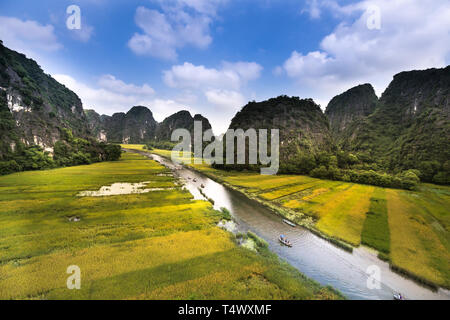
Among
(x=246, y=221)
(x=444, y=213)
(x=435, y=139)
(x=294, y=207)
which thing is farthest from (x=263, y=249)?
(x=435, y=139)

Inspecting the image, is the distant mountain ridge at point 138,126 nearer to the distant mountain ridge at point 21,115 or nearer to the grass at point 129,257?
the distant mountain ridge at point 21,115

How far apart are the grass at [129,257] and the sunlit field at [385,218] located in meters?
10.0

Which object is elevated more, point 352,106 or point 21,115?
point 352,106

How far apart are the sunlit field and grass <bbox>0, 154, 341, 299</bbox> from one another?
10.0 metres

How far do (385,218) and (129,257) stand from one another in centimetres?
3312

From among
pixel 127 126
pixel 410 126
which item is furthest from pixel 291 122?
pixel 127 126

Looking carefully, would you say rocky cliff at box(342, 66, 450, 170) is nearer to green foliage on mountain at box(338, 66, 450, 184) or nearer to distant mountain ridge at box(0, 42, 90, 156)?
green foliage on mountain at box(338, 66, 450, 184)

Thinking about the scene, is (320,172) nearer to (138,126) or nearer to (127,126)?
(138,126)

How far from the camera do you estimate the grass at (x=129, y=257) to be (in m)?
9.91

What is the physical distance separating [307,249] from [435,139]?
75862 millimetres

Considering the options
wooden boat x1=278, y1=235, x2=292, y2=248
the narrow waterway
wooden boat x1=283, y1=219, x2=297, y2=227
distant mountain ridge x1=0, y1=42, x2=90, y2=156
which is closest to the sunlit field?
wooden boat x1=283, y1=219, x2=297, y2=227

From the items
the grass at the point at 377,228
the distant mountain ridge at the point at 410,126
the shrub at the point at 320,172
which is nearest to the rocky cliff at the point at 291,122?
the shrub at the point at 320,172

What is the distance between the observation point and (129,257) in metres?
12.8

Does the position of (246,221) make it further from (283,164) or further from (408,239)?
(283,164)
